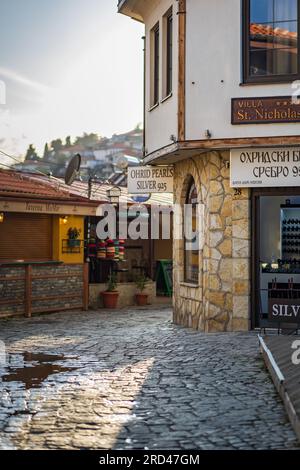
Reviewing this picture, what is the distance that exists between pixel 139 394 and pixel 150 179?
8.27m

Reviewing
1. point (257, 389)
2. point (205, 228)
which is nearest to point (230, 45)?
point (205, 228)

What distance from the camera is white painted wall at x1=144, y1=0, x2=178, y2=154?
13447 mm

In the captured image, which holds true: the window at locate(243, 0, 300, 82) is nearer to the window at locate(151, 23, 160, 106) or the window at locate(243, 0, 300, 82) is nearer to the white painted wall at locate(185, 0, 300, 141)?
the white painted wall at locate(185, 0, 300, 141)

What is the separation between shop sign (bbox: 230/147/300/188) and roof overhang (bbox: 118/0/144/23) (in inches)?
185

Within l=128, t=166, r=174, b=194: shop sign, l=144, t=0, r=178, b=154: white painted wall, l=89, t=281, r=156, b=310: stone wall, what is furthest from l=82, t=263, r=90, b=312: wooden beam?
l=144, t=0, r=178, b=154: white painted wall

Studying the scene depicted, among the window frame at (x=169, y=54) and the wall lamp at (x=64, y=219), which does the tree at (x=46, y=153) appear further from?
the window frame at (x=169, y=54)

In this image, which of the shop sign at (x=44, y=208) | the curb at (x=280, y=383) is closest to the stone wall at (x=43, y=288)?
the shop sign at (x=44, y=208)

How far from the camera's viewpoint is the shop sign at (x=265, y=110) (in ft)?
40.3

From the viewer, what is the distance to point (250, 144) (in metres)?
12.4

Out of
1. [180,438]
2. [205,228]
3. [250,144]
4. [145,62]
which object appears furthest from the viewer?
[145,62]

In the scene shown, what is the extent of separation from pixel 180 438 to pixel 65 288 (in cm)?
1272

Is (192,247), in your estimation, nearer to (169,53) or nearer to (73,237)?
(169,53)
